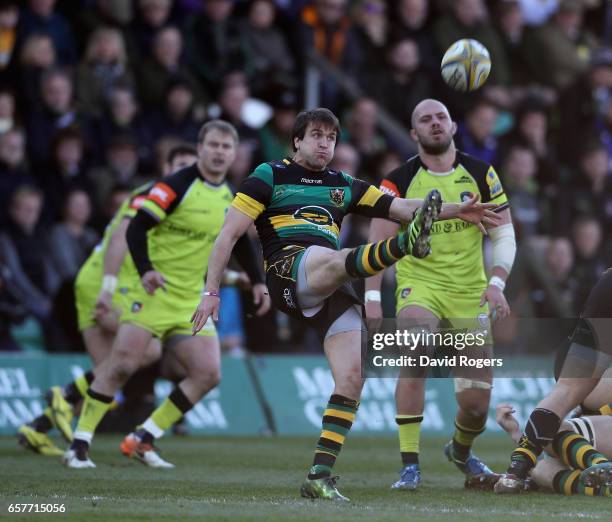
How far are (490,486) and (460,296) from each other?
4.75 ft

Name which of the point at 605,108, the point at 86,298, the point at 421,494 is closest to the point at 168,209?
the point at 86,298

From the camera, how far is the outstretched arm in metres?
8.11

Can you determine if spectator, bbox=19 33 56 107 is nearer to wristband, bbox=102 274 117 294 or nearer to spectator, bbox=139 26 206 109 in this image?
spectator, bbox=139 26 206 109

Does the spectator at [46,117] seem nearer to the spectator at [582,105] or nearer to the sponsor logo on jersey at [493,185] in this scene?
the sponsor logo on jersey at [493,185]

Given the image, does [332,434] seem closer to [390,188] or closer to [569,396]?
[569,396]

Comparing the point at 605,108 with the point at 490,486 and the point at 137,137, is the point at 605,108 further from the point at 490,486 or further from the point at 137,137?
the point at 490,486

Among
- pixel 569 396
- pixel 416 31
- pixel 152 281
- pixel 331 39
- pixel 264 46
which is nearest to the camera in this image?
pixel 569 396

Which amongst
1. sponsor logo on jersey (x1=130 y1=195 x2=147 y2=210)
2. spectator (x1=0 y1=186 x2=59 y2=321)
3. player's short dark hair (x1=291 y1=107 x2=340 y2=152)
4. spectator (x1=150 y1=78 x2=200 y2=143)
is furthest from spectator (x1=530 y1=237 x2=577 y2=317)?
player's short dark hair (x1=291 y1=107 x2=340 y2=152)

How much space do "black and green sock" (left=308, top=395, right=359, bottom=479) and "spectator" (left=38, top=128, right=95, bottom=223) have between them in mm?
8024

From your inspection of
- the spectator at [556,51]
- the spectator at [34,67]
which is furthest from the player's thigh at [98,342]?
the spectator at [556,51]

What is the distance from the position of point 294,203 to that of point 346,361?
3.74 feet

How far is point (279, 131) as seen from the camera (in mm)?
17469

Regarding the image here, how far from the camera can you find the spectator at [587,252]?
17.9 metres

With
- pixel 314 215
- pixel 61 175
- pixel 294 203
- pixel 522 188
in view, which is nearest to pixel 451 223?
pixel 314 215
